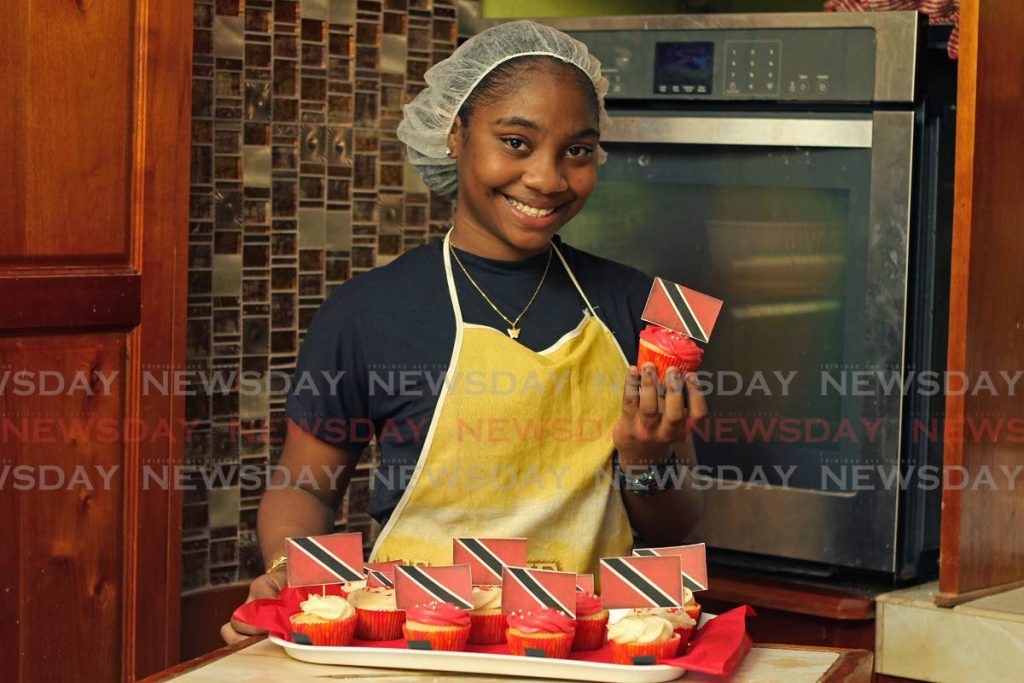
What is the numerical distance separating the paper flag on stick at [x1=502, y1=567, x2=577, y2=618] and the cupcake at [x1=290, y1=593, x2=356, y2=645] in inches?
6.0

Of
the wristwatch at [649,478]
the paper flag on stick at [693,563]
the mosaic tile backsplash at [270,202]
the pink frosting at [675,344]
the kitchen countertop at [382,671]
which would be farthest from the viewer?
the mosaic tile backsplash at [270,202]

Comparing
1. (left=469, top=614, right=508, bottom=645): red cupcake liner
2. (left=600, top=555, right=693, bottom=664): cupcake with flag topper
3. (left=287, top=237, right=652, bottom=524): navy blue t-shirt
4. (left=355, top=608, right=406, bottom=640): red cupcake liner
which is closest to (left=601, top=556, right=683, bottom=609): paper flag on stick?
(left=600, top=555, right=693, bottom=664): cupcake with flag topper

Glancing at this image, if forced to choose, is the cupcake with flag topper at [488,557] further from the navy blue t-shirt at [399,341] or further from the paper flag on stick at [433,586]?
the navy blue t-shirt at [399,341]

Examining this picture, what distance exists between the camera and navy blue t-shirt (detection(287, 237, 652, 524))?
172 centimetres

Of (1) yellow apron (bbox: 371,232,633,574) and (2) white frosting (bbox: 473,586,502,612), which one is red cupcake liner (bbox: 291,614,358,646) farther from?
(1) yellow apron (bbox: 371,232,633,574)

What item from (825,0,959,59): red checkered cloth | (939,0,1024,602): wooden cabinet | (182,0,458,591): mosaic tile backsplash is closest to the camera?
(939,0,1024,602): wooden cabinet

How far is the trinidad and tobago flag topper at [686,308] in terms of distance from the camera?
1396mm

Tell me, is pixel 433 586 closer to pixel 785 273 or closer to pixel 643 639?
pixel 643 639

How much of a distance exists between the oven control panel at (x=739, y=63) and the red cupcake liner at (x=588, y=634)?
3.55 ft

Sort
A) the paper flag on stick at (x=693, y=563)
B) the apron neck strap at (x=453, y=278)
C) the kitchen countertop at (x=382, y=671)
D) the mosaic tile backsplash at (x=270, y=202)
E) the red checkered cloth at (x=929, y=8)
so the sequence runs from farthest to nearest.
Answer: the mosaic tile backsplash at (x=270, y=202) → the red checkered cloth at (x=929, y=8) → the apron neck strap at (x=453, y=278) → the paper flag on stick at (x=693, y=563) → the kitchen countertop at (x=382, y=671)

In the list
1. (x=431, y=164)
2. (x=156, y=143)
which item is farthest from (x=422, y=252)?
(x=156, y=143)

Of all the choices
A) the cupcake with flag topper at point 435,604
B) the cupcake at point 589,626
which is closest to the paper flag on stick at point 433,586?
the cupcake with flag topper at point 435,604

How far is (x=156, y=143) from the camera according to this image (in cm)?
191

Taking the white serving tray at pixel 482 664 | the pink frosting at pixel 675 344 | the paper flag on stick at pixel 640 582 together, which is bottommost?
the white serving tray at pixel 482 664
